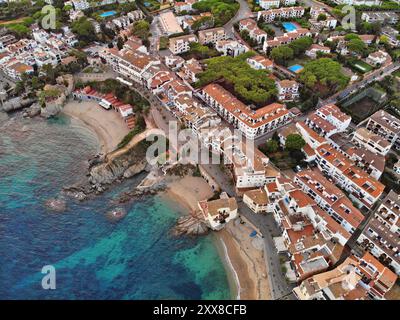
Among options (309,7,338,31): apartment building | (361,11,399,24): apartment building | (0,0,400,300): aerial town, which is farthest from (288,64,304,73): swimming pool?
(361,11,399,24): apartment building

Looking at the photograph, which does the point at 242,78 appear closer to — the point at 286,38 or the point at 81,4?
the point at 286,38

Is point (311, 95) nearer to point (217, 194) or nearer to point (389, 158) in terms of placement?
point (389, 158)

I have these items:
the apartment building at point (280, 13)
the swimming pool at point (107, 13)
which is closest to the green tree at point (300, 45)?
the apartment building at point (280, 13)

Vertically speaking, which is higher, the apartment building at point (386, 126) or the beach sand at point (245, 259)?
the apartment building at point (386, 126)

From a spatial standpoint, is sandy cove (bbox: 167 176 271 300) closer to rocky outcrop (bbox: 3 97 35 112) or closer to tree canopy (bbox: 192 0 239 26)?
rocky outcrop (bbox: 3 97 35 112)

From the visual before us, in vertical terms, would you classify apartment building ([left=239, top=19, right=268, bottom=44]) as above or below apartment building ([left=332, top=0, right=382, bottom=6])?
below

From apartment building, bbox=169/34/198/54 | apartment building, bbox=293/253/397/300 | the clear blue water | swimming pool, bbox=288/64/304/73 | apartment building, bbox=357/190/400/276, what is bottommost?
the clear blue water

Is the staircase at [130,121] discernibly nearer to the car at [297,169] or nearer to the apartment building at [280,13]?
the car at [297,169]
